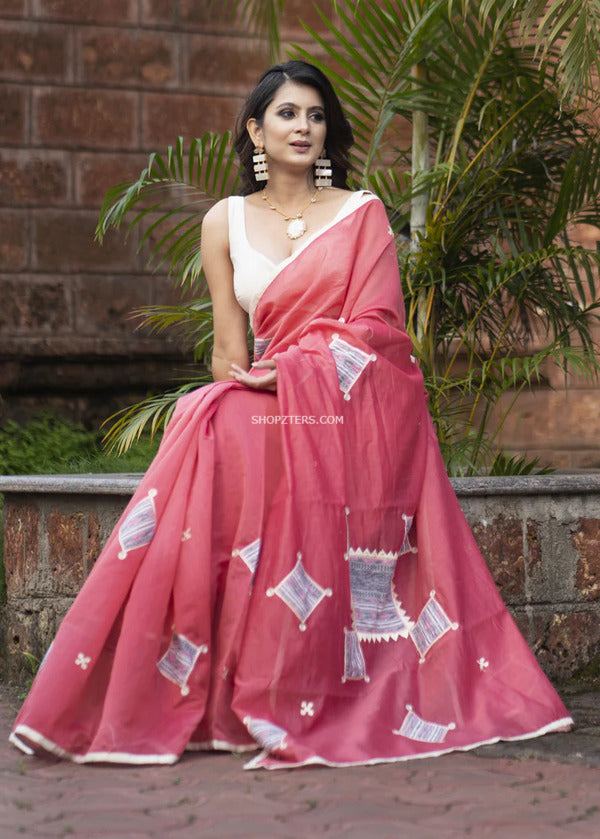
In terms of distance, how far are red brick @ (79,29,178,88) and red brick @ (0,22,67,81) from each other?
0.42 feet

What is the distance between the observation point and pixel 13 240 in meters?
7.21

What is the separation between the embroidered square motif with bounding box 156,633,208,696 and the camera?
3025 millimetres

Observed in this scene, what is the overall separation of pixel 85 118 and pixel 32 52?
18.3 inches

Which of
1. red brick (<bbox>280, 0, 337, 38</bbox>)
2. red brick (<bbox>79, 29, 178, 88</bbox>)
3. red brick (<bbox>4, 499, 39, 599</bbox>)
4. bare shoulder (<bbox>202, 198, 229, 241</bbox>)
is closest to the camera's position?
bare shoulder (<bbox>202, 198, 229, 241</bbox>)

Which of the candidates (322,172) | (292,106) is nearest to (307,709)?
(322,172)

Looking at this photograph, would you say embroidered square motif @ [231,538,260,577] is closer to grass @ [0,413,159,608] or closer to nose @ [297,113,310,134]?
nose @ [297,113,310,134]

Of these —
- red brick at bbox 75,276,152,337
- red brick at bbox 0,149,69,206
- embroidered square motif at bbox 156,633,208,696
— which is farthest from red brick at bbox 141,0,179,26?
embroidered square motif at bbox 156,633,208,696

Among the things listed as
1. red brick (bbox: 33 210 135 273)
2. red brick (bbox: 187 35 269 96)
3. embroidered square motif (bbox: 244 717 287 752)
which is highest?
red brick (bbox: 187 35 269 96)

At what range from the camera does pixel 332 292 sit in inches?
137

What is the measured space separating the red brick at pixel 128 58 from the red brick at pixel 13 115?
0.38 meters

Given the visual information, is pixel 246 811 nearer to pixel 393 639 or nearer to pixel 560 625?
pixel 393 639

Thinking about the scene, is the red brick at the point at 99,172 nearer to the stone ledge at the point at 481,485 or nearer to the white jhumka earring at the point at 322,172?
the stone ledge at the point at 481,485

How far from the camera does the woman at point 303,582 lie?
117 inches

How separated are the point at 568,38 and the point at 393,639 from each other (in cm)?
223
